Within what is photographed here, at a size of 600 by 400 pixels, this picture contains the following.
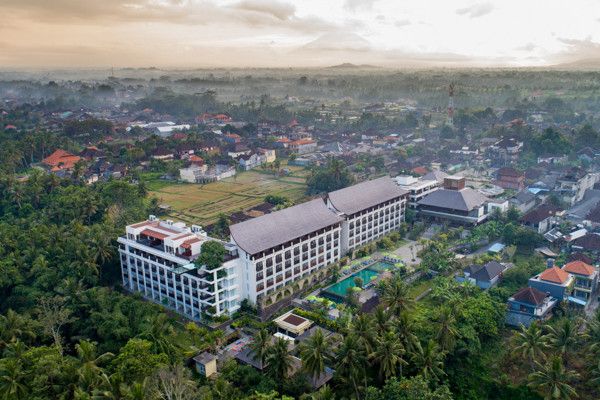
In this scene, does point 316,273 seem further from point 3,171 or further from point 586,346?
point 3,171

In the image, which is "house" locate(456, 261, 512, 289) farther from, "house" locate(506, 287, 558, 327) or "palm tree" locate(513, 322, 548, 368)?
"palm tree" locate(513, 322, 548, 368)

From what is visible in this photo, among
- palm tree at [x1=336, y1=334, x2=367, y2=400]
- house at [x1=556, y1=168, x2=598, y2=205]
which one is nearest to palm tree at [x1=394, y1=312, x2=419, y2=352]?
palm tree at [x1=336, y1=334, x2=367, y2=400]

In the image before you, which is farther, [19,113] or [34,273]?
[19,113]

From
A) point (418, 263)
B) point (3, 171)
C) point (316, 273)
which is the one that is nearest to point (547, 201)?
point (418, 263)

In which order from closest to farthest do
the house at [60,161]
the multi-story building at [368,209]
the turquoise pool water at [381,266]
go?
the turquoise pool water at [381,266] → the multi-story building at [368,209] → the house at [60,161]

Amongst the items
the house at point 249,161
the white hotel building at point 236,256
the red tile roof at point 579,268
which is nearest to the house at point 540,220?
the red tile roof at point 579,268

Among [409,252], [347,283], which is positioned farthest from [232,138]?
[347,283]

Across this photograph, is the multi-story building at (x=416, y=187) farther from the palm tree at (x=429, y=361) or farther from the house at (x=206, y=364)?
the house at (x=206, y=364)
